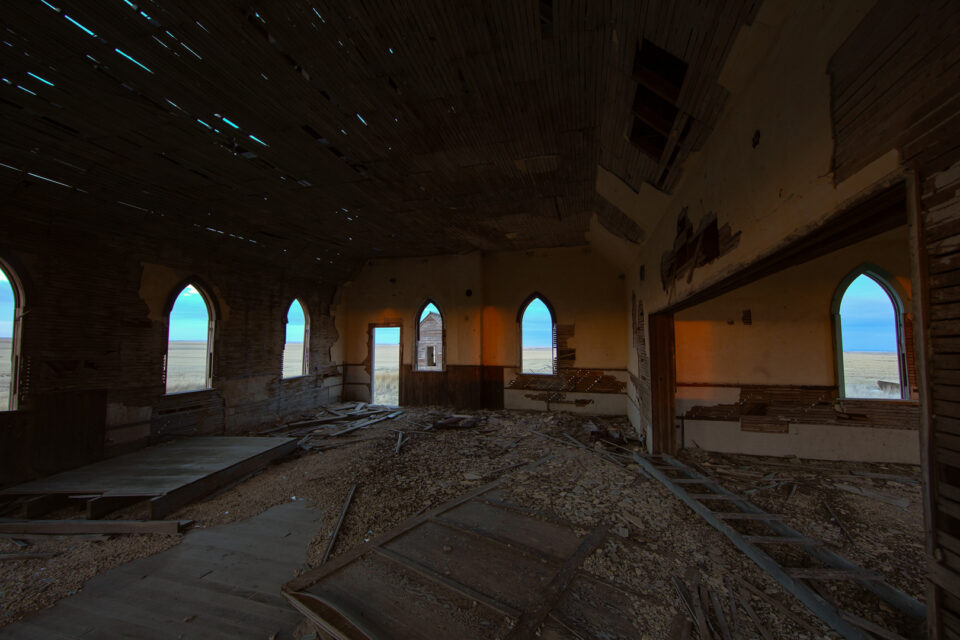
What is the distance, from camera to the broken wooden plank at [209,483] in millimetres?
3830

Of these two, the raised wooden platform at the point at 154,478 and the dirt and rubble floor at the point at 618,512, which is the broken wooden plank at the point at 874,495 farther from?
the raised wooden platform at the point at 154,478

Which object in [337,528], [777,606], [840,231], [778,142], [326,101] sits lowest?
[337,528]

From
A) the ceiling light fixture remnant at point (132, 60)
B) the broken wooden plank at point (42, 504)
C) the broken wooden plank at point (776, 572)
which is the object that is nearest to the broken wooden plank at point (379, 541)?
the broken wooden plank at point (776, 572)

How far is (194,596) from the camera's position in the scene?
2668 mm

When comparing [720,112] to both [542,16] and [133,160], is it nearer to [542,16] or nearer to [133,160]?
[542,16]

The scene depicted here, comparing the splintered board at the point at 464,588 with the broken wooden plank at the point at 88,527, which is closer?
the splintered board at the point at 464,588

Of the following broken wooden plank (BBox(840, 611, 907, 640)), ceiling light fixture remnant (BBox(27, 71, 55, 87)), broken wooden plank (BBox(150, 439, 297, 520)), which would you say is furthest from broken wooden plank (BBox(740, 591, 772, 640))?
ceiling light fixture remnant (BBox(27, 71, 55, 87))

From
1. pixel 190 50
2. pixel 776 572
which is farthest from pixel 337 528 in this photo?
pixel 190 50

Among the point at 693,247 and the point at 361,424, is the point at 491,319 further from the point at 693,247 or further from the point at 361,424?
the point at 693,247

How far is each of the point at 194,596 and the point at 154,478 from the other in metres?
2.59

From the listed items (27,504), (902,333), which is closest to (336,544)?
(27,504)

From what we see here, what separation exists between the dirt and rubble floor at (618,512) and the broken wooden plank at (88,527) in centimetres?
9

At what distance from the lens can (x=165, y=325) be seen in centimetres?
607

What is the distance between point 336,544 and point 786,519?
443 cm
